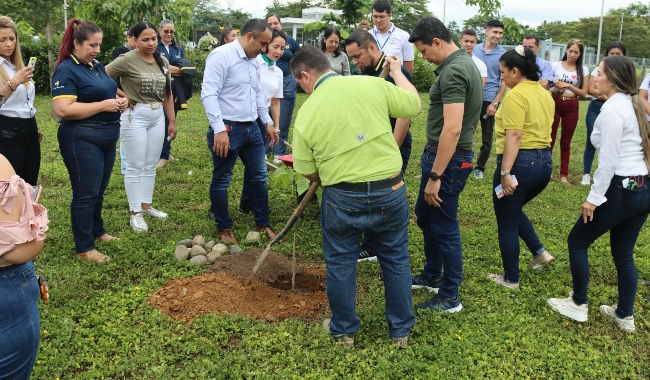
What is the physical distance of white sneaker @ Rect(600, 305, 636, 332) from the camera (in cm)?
398

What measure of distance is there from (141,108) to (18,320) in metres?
3.56

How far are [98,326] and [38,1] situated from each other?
19.7 meters

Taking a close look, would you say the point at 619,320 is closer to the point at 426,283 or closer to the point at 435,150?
the point at 426,283

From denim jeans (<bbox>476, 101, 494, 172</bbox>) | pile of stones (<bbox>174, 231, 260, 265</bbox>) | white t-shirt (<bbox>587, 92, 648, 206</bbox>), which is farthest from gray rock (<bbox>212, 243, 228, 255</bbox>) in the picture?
denim jeans (<bbox>476, 101, 494, 172</bbox>)

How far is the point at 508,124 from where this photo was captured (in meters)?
4.13

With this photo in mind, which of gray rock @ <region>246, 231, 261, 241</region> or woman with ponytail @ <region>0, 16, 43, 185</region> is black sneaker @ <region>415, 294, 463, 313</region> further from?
woman with ponytail @ <region>0, 16, 43, 185</region>

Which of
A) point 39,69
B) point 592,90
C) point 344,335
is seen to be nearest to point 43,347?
point 344,335

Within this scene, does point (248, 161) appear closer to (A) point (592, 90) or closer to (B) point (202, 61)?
(A) point (592, 90)

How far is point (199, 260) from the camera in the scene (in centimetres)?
488

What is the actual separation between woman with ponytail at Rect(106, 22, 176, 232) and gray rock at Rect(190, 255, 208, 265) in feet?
3.65

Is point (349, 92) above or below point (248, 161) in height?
above

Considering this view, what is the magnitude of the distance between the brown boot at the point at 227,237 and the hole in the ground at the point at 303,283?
0.94 metres

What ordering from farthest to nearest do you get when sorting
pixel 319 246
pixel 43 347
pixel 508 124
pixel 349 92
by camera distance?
pixel 319 246 → pixel 508 124 → pixel 43 347 → pixel 349 92

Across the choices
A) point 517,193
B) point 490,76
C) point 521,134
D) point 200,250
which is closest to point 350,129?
point 521,134
